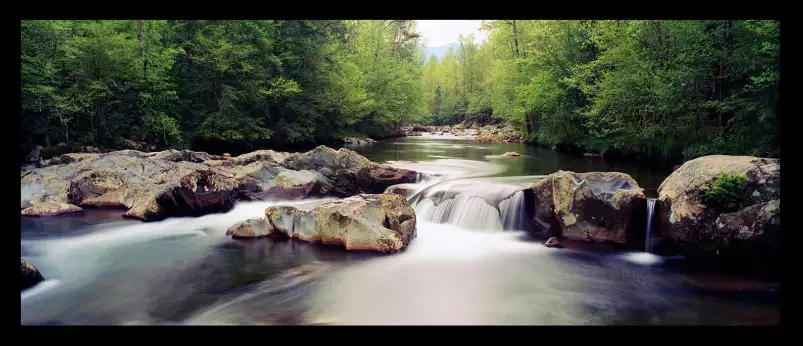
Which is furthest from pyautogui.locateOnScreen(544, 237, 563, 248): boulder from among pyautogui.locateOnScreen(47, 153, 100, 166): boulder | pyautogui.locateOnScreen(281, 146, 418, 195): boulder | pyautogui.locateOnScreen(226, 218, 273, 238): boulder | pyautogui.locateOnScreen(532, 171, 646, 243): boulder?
pyautogui.locateOnScreen(47, 153, 100, 166): boulder

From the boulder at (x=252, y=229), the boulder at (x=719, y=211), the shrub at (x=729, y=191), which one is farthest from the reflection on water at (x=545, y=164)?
the boulder at (x=252, y=229)

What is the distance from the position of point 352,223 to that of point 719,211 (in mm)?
4957

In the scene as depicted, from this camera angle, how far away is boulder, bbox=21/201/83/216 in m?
8.20

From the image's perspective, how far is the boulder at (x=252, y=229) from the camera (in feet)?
23.4

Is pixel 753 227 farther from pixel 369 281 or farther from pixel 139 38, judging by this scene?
pixel 139 38

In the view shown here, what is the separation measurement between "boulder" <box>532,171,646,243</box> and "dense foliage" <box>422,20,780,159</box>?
305 cm

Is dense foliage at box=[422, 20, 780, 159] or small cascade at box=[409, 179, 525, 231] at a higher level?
dense foliage at box=[422, 20, 780, 159]

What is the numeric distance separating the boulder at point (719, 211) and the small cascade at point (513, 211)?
2040mm

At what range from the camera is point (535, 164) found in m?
14.4

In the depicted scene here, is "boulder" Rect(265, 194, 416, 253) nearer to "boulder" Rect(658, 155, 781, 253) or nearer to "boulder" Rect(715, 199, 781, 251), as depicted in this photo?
"boulder" Rect(658, 155, 781, 253)

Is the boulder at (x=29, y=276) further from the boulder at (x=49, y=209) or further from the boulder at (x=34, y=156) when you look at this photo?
the boulder at (x=34, y=156)
